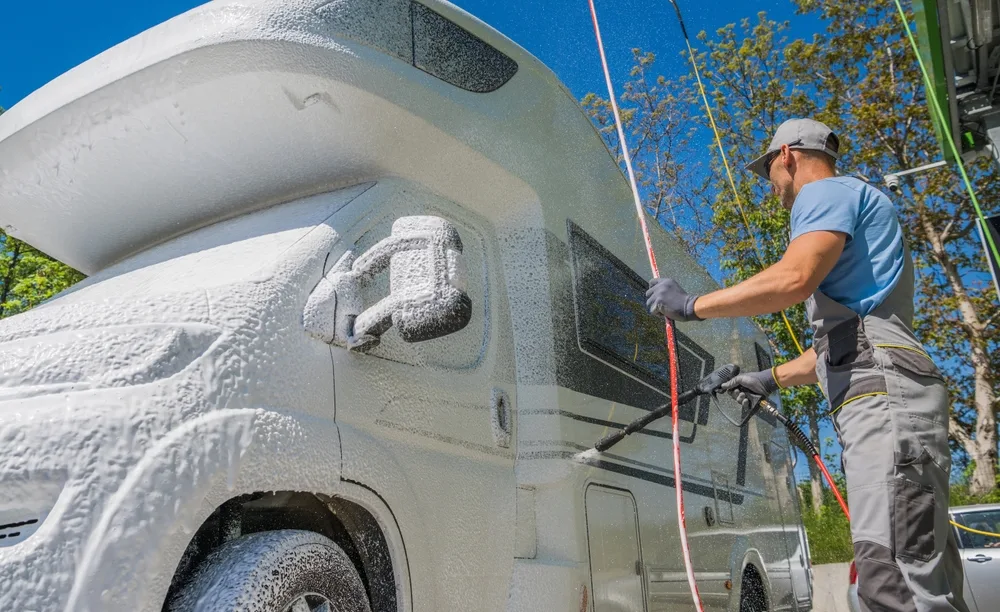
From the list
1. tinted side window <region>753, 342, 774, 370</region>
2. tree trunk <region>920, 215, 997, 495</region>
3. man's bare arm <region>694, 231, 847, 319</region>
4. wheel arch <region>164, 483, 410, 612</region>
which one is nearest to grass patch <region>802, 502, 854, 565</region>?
tree trunk <region>920, 215, 997, 495</region>

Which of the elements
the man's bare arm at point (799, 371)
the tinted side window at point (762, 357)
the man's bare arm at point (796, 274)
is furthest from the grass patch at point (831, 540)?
the man's bare arm at point (796, 274)

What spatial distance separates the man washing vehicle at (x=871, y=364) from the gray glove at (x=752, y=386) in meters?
0.73

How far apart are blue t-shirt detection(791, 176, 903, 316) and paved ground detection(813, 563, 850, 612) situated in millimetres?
10183

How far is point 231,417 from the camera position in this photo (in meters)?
1.70

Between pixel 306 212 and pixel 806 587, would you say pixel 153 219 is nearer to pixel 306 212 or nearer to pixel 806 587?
pixel 306 212

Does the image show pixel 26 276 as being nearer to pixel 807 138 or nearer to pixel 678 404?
pixel 678 404

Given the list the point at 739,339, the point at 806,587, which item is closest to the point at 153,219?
the point at 739,339

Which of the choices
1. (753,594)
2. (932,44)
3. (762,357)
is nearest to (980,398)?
(762,357)

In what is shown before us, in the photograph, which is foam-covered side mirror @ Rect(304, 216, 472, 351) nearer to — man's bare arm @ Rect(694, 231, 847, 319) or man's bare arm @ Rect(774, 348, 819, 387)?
man's bare arm @ Rect(694, 231, 847, 319)

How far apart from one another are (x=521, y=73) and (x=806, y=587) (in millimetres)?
5508

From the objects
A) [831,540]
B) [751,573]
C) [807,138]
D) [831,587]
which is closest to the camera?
[807,138]

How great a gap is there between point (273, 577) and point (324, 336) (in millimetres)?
599

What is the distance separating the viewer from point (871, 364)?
2.24 metres

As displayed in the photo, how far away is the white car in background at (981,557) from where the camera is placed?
7672 millimetres
